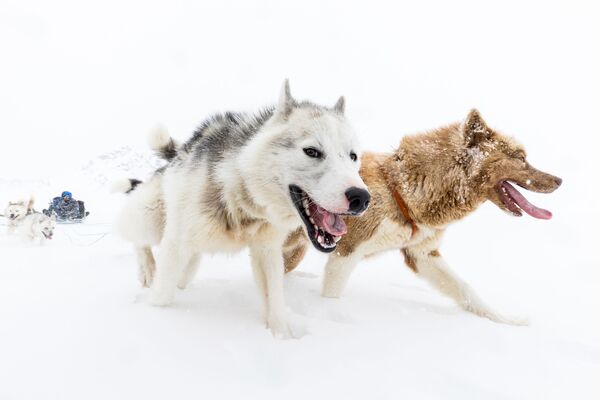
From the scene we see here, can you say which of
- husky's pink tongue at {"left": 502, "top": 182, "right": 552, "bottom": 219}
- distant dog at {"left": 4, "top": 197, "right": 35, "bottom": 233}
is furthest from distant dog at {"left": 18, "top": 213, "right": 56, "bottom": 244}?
husky's pink tongue at {"left": 502, "top": 182, "right": 552, "bottom": 219}

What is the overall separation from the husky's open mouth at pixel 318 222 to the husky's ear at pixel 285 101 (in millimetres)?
529

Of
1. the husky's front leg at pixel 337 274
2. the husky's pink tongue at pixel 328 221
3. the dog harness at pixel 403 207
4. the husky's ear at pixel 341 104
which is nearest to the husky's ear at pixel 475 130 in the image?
the dog harness at pixel 403 207

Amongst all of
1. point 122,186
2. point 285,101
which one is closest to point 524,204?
point 285,101

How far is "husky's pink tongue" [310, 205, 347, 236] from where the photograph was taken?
2094mm

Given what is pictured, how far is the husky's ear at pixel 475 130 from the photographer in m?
3.21

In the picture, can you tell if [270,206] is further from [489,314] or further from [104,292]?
[489,314]

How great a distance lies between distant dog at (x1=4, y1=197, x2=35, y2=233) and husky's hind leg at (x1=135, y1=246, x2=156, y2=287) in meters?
6.67

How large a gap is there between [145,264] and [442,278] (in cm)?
242

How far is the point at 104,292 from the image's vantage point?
293cm

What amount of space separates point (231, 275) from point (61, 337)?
1892mm

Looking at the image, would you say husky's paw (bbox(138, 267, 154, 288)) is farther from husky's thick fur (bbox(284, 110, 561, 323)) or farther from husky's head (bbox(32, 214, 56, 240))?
husky's head (bbox(32, 214, 56, 240))

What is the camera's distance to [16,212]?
30.9 feet

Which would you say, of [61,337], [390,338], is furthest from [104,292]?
[390,338]

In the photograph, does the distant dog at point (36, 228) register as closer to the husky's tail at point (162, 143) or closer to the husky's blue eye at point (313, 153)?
the husky's tail at point (162, 143)
